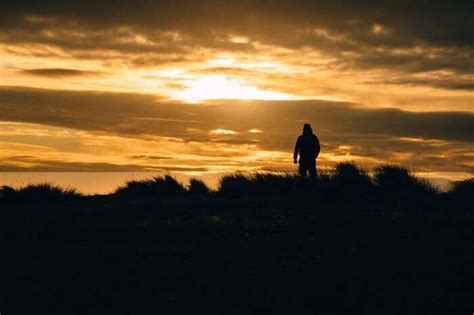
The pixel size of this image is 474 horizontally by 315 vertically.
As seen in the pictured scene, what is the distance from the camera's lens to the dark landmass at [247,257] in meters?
7.61

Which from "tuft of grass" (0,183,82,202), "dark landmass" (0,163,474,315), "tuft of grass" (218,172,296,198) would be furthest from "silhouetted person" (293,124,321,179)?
"tuft of grass" (0,183,82,202)

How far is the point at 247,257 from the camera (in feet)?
32.7

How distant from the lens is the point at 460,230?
12.2m

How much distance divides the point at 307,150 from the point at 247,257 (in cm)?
1436

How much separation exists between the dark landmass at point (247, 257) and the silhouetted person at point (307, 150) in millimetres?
4946

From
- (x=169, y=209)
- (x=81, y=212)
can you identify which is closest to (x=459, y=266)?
(x=169, y=209)

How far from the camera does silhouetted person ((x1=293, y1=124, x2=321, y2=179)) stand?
2398 centimetres

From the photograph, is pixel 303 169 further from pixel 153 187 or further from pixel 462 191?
pixel 153 187

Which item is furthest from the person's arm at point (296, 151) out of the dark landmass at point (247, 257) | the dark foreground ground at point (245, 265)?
the dark foreground ground at point (245, 265)

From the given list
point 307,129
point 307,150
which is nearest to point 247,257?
point 307,150

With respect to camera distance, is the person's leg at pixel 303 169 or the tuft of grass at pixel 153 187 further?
the tuft of grass at pixel 153 187

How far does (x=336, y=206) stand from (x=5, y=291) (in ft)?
33.1

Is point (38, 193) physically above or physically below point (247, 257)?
above

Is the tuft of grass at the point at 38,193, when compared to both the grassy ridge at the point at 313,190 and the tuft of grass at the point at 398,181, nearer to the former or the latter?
the grassy ridge at the point at 313,190
